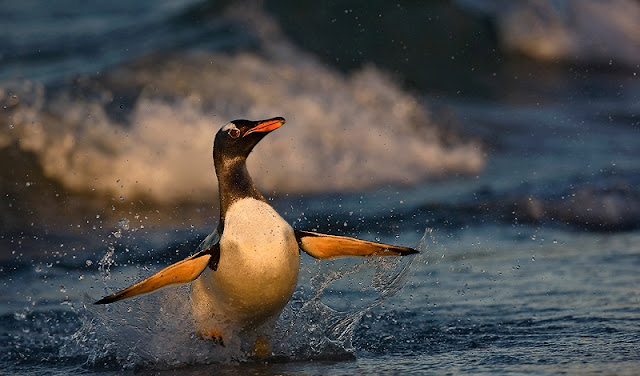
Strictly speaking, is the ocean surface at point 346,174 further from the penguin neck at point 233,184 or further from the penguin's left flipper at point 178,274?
the penguin neck at point 233,184

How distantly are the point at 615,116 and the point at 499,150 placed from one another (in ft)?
4.91

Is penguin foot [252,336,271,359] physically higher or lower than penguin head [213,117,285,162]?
lower

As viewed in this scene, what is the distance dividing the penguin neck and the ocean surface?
548mm

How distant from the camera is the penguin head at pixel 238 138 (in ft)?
13.3

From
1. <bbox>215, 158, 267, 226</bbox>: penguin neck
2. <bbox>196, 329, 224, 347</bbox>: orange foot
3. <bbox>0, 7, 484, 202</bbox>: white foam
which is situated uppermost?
<bbox>0, 7, 484, 202</bbox>: white foam

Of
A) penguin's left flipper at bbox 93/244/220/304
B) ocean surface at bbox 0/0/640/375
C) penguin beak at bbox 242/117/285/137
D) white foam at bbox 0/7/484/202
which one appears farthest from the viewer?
white foam at bbox 0/7/484/202

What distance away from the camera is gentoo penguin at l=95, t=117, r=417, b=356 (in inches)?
150

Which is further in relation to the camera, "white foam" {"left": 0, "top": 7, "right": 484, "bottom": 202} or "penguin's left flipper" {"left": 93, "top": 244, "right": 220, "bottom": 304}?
"white foam" {"left": 0, "top": 7, "right": 484, "bottom": 202}

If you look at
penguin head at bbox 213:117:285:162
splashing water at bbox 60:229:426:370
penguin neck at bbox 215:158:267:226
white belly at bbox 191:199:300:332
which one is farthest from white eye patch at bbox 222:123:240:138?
splashing water at bbox 60:229:426:370

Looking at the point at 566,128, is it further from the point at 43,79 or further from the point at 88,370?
the point at 88,370

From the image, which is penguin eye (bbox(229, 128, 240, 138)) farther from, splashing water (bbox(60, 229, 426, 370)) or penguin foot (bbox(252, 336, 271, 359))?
penguin foot (bbox(252, 336, 271, 359))

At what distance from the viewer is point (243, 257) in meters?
3.82

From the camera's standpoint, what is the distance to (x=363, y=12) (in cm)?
1209

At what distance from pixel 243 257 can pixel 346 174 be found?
15.3 ft
